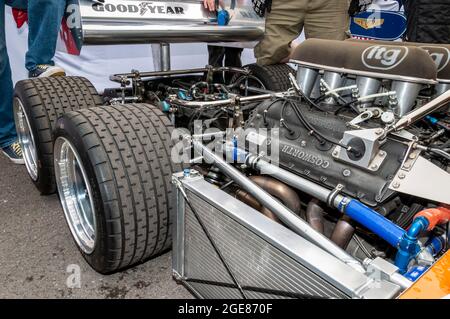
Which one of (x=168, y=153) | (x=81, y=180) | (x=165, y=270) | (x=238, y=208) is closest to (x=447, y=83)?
(x=238, y=208)

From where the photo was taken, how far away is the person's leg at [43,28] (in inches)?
91.0

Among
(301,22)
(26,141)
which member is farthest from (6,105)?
(301,22)

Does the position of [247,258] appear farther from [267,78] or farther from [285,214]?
[267,78]

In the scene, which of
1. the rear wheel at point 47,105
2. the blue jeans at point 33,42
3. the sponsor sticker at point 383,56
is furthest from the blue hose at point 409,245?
the blue jeans at point 33,42

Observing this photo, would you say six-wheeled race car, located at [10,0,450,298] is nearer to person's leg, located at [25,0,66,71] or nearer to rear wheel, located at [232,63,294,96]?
person's leg, located at [25,0,66,71]

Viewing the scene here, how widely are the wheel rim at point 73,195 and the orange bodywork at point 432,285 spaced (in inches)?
50.3

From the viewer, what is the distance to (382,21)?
439 cm

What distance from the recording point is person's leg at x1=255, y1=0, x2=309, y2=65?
2.65m

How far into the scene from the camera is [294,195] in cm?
146

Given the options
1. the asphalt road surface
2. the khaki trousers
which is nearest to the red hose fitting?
the asphalt road surface

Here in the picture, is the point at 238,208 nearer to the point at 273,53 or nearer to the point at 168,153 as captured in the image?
the point at 168,153

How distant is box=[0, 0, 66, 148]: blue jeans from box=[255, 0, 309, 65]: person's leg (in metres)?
1.42

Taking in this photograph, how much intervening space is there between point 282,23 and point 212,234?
1974mm

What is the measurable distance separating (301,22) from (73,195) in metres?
1.97
